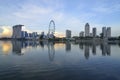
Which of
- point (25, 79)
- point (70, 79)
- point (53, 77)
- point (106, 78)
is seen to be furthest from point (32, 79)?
point (106, 78)

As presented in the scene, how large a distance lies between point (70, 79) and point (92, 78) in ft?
10.9

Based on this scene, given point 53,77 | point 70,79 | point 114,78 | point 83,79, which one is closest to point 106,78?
point 114,78

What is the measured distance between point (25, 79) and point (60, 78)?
191 inches

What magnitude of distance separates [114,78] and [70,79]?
257 inches

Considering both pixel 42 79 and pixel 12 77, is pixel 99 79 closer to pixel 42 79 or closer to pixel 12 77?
pixel 42 79

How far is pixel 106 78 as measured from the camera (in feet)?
75.9

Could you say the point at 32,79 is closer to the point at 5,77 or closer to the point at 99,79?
the point at 5,77

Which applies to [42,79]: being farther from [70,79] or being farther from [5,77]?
[5,77]

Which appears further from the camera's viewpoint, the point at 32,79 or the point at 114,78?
the point at 114,78

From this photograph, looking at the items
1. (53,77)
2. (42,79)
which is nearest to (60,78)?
(53,77)

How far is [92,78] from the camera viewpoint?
75.6 feet

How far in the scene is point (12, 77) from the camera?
2247 cm

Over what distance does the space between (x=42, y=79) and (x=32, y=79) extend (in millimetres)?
1362

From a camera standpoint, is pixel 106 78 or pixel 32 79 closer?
pixel 32 79
